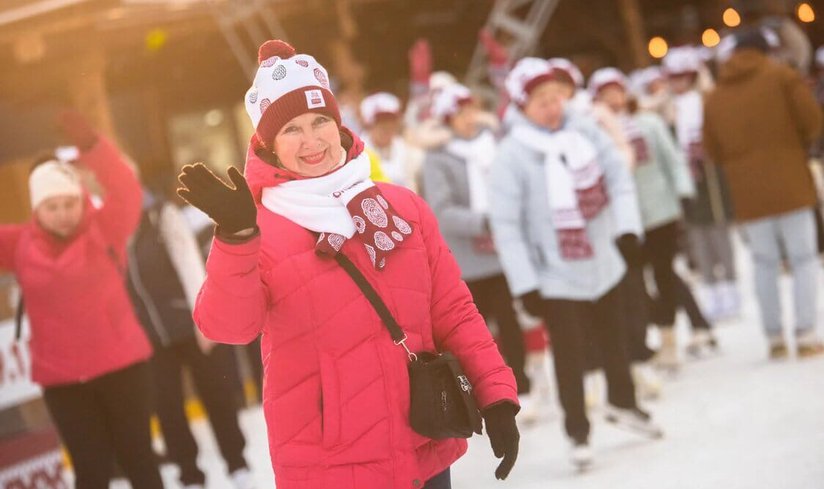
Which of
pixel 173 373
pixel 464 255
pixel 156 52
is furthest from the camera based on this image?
pixel 156 52

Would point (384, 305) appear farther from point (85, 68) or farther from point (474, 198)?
point (85, 68)

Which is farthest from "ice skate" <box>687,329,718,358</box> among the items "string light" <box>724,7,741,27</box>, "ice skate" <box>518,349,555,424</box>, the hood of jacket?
"string light" <box>724,7,741,27</box>

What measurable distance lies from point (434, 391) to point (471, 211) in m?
4.73

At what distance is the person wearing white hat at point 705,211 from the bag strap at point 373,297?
25.5 ft

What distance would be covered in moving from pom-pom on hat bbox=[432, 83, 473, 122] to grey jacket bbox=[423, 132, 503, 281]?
0.97 feet

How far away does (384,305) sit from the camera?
3.00 metres

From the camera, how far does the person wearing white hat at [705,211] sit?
1040cm

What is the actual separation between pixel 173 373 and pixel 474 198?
2.16 meters

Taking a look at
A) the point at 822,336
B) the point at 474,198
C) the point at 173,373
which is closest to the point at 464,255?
the point at 474,198

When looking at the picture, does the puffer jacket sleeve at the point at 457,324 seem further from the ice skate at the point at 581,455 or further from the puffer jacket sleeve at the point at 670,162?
the puffer jacket sleeve at the point at 670,162

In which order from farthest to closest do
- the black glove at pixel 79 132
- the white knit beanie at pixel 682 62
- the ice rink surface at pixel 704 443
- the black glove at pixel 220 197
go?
the white knit beanie at pixel 682 62 → the black glove at pixel 79 132 → the ice rink surface at pixel 704 443 → the black glove at pixel 220 197

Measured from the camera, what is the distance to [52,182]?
5316 mm

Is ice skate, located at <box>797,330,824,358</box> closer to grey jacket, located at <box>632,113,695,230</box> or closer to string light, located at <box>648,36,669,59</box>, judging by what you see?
grey jacket, located at <box>632,113,695,230</box>

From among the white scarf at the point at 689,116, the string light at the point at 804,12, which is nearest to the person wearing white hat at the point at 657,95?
the white scarf at the point at 689,116
